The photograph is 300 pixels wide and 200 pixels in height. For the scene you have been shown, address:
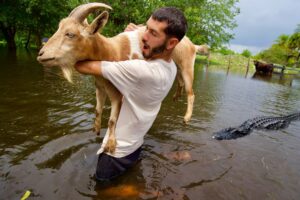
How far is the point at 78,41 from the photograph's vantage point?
9.50 feet

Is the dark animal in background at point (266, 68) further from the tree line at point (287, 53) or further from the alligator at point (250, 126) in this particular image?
the tree line at point (287, 53)

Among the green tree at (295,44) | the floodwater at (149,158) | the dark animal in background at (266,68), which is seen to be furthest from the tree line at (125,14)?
the green tree at (295,44)

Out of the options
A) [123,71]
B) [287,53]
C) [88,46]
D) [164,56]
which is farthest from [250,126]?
[287,53]

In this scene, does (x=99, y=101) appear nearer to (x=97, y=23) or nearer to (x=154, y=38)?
(x=97, y=23)

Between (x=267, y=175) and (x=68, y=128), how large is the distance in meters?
3.90

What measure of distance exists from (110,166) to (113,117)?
64cm

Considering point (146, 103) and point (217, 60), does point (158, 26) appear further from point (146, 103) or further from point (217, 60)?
point (217, 60)

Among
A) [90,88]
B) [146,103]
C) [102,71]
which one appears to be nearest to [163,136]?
[146,103]

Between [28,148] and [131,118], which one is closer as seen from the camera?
[131,118]

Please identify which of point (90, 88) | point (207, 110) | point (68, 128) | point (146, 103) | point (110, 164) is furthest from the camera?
point (90, 88)

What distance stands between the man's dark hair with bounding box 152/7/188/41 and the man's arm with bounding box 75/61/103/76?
2.49 ft

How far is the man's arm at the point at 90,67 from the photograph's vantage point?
2.83 meters

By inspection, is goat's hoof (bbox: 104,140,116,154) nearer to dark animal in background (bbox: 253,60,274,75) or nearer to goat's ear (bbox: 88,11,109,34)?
goat's ear (bbox: 88,11,109,34)

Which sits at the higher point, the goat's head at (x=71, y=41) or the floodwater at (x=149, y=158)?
the goat's head at (x=71, y=41)
